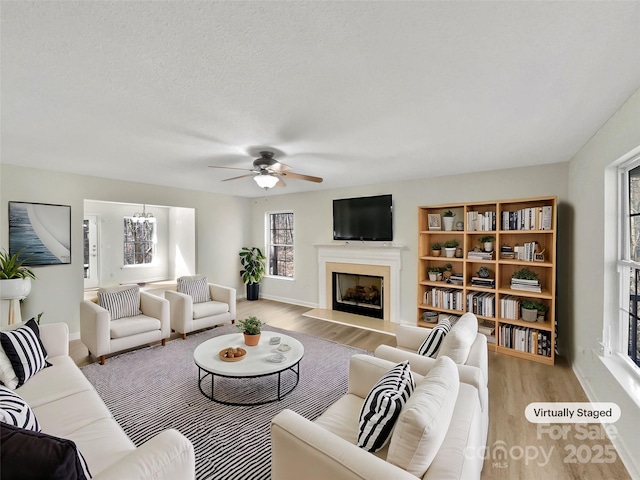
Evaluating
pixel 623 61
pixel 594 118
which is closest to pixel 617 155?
pixel 594 118

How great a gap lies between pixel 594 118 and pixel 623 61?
851 mm

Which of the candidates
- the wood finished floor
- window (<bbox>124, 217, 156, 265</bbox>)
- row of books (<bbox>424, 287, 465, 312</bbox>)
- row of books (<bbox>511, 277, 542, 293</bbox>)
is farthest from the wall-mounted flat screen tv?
window (<bbox>124, 217, 156, 265</bbox>)

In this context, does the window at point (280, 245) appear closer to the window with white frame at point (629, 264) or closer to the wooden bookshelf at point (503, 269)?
the wooden bookshelf at point (503, 269)

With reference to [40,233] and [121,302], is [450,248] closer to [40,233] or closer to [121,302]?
[121,302]

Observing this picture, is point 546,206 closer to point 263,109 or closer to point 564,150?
point 564,150

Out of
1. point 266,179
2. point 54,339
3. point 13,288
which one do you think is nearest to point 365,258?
point 266,179

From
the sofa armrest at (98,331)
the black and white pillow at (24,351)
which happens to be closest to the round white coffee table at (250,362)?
the black and white pillow at (24,351)

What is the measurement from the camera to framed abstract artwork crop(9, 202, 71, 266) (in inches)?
140

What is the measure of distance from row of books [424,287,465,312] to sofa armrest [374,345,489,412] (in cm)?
198

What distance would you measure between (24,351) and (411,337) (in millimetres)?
3085

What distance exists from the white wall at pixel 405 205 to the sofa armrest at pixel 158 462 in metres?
3.87

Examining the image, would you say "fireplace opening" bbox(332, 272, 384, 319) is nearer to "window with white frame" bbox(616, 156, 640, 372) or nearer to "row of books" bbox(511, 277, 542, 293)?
"row of books" bbox(511, 277, 542, 293)

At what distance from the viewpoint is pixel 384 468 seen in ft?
3.44

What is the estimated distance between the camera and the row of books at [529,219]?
3.27 m
